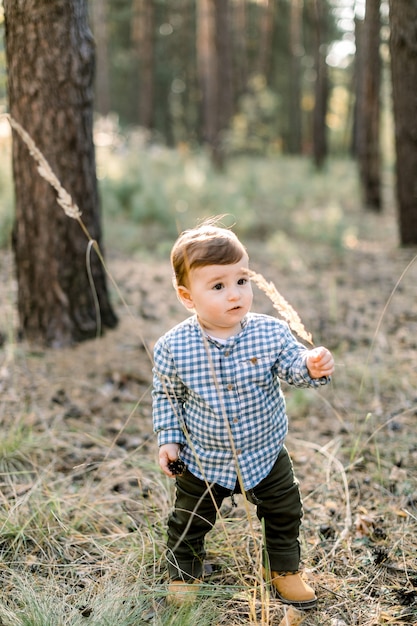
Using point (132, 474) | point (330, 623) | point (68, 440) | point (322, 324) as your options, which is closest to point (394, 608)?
point (330, 623)

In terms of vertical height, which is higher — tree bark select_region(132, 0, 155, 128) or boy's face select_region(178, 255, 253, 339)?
A: tree bark select_region(132, 0, 155, 128)

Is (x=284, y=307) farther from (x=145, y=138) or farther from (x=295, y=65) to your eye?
(x=295, y=65)

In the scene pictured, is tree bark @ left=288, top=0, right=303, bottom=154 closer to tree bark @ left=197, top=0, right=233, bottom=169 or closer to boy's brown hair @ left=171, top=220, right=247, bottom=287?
tree bark @ left=197, top=0, right=233, bottom=169

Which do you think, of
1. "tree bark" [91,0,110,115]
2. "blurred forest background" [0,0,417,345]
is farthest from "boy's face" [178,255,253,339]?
"tree bark" [91,0,110,115]

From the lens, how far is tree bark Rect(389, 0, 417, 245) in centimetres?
607

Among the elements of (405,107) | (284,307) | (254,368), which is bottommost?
(254,368)

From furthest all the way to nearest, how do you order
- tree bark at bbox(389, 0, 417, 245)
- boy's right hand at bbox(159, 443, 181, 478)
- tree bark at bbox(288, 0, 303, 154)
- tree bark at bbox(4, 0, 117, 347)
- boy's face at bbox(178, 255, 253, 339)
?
tree bark at bbox(288, 0, 303, 154), tree bark at bbox(389, 0, 417, 245), tree bark at bbox(4, 0, 117, 347), boy's right hand at bbox(159, 443, 181, 478), boy's face at bbox(178, 255, 253, 339)

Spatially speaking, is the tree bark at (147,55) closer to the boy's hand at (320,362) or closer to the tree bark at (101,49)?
the tree bark at (101,49)

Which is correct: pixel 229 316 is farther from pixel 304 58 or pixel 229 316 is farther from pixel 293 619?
pixel 304 58

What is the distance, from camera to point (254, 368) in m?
2.14

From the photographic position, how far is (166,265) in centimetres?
679

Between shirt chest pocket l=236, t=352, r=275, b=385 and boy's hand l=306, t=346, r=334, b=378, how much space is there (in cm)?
19

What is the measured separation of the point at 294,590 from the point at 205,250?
1330 millimetres

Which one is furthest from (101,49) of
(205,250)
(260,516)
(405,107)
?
(260,516)
